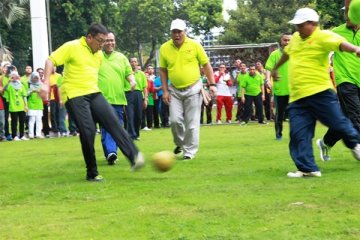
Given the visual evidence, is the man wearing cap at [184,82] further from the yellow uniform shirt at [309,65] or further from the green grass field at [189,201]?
the yellow uniform shirt at [309,65]

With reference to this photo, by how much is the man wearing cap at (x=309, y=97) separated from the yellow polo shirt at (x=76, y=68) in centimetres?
270

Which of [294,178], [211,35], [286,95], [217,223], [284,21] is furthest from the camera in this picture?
[211,35]

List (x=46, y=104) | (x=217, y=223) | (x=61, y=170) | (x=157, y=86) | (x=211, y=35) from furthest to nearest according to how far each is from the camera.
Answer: (x=211, y=35), (x=157, y=86), (x=46, y=104), (x=61, y=170), (x=217, y=223)

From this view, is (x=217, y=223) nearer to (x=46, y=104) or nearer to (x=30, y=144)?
(x=30, y=144)

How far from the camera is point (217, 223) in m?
6.65

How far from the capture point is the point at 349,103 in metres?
10.7

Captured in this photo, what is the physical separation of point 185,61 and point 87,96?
2.69 meters

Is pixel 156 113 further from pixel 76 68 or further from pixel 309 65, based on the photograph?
pixel 309 65

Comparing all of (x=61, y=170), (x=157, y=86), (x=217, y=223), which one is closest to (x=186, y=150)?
(x=61, y=170)

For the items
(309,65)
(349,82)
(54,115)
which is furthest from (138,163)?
(54,115)

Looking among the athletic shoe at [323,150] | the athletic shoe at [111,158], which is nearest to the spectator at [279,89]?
the athletic shoe at [323,150]

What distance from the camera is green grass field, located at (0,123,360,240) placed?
6.44m

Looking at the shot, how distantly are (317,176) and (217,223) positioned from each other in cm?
309

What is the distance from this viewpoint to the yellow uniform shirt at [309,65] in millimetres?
9336
